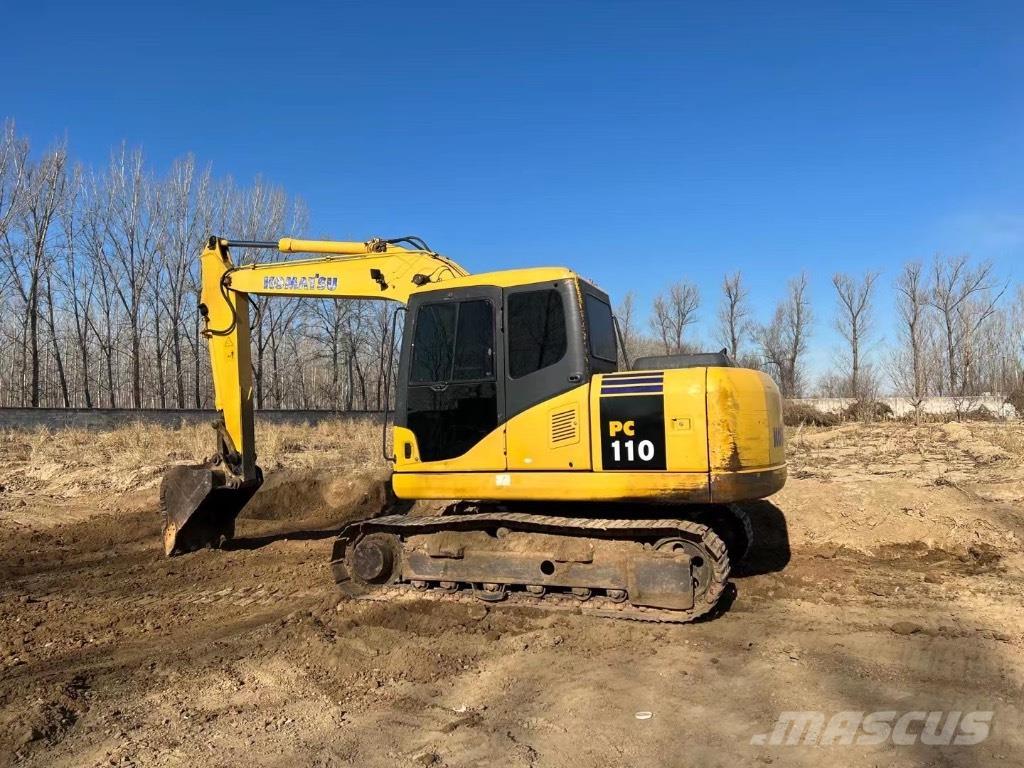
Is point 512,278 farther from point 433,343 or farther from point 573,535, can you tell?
point 573,535

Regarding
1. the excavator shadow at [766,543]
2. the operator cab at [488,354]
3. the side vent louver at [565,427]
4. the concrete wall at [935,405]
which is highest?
the operator cab at [488,354]

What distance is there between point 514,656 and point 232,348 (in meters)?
4.60

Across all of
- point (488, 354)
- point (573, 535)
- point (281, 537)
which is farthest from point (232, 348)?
point (573, 535)

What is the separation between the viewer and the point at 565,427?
5570 mm

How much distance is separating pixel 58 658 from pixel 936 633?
6.39m

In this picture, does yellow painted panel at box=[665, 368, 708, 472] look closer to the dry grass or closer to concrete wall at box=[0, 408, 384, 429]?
the dry grass

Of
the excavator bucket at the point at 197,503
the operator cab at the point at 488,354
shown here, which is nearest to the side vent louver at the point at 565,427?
the operator cab at the point at 488,354

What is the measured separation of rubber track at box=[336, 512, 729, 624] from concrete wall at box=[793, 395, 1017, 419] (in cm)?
2145

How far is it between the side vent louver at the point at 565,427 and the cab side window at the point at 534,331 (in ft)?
1.43

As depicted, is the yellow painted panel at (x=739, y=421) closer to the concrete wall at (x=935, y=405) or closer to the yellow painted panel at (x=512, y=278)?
the yellow painted panel at (x=512, y=278)

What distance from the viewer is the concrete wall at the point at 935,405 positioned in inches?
1020

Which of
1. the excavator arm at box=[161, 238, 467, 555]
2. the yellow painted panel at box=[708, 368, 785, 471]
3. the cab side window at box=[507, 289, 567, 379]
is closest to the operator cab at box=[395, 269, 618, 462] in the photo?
the cab side window at box=[507, 289, 567, 379]
